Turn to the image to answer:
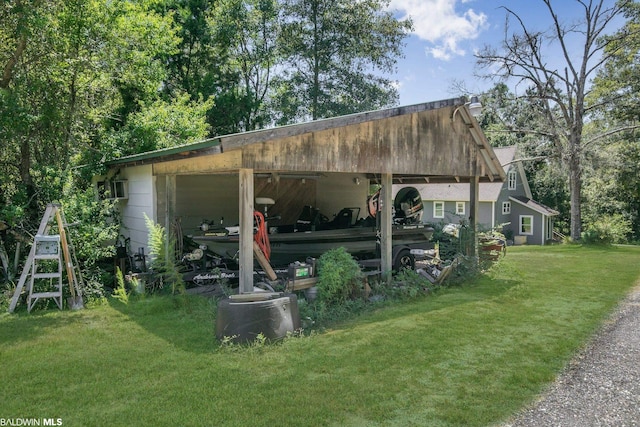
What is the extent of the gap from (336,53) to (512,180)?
12.9m

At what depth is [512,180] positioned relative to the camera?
2653 centimetres

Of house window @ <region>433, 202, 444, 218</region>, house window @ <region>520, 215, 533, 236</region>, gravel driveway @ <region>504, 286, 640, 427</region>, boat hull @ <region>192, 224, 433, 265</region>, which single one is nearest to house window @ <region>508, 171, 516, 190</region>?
house window @ <region>520, 215, 533, 236</region>

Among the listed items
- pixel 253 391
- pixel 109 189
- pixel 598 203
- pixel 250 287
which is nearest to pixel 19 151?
pixel 109 189

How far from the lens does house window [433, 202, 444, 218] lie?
84.4 feet

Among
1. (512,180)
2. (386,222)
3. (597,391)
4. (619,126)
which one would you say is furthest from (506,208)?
(597,391)

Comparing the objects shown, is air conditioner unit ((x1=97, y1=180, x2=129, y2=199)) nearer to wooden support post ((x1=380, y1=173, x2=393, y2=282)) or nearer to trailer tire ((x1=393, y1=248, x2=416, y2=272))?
wooden support post ((x1=380, y1=173, x2=393, y2=282))

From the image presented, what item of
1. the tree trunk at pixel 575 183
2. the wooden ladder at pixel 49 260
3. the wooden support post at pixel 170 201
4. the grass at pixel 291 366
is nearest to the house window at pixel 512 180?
the tree trunk at pixel 575 183

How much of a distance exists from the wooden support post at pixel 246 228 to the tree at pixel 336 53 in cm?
1736

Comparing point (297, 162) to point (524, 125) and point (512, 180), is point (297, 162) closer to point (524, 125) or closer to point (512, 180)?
point (524, 125)

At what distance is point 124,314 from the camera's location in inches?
254

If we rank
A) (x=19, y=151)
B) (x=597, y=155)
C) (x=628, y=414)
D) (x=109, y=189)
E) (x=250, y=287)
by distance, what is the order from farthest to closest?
(x=597, y=155), (x=109, y=189), (x=19, y=151), (x=250, y=287), (x=628, y=414)

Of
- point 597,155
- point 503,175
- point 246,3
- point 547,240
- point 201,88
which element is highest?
point 246,3

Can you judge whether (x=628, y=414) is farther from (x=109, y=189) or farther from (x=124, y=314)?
(x=109, y=189)

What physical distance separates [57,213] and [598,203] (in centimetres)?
2942
